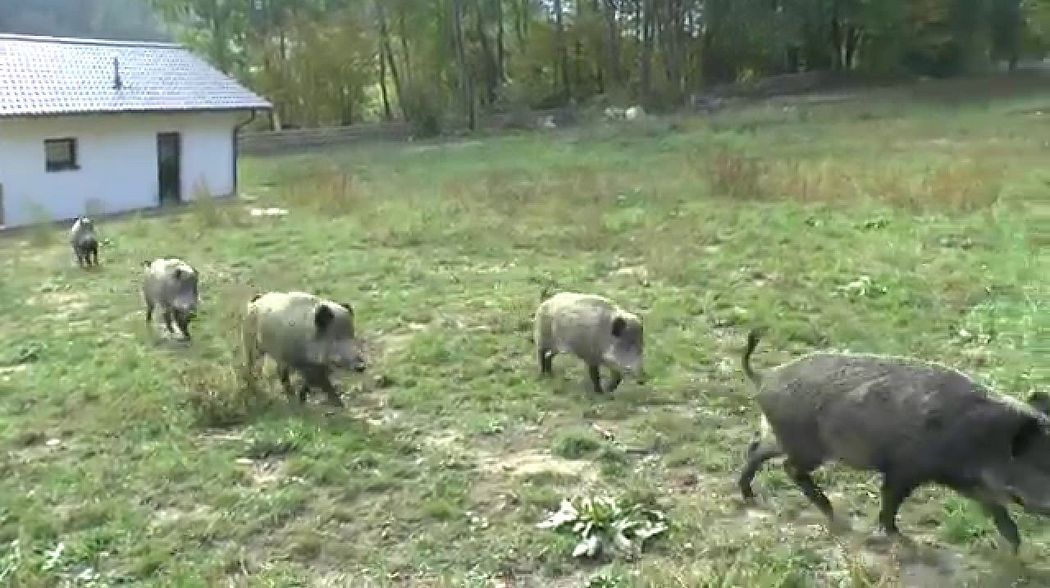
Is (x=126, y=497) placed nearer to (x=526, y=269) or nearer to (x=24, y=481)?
(x=24, y=481)

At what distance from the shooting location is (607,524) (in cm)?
564

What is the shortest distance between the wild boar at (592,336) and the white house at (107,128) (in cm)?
1404

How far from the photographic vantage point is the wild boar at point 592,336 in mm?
7949

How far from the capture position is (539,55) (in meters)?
42.7

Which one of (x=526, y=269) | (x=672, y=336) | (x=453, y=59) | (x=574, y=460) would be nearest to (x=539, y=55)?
(x=453, y=59)

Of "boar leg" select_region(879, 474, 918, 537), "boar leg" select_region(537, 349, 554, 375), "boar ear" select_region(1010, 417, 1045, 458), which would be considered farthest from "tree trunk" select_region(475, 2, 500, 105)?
"boar ear" select_region(1010, 417, 1045, 458)

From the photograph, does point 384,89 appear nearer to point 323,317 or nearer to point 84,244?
point 84,244

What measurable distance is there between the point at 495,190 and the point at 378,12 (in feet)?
69.4

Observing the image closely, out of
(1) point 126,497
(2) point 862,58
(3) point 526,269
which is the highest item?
(2) point 862,58

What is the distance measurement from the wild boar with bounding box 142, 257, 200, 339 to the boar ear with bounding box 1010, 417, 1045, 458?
7.22 m

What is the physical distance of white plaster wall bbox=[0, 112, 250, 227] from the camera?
778 inches

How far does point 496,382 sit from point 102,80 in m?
16.8

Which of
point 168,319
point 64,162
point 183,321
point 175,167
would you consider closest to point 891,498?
point 183,321

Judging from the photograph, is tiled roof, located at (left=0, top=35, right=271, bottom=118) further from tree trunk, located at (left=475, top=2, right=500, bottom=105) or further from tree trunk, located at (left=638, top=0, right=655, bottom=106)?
tree trunk, located at (left=638, top=0, right=655, bottom=106)
